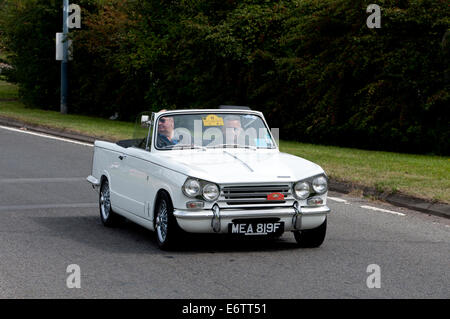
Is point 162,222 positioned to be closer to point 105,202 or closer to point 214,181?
point 214,181

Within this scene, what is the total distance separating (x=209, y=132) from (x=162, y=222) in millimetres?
1515

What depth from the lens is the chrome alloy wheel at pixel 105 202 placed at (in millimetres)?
11688

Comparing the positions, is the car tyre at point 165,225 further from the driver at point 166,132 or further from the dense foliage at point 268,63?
the dense foliage at point 268,63

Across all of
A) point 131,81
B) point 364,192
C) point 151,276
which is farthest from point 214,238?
point 131,81

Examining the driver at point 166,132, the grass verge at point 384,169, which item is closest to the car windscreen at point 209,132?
the driver at point 166,132

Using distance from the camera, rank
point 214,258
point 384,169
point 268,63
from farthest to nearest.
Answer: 1. point 268,63
2. point 384,169
3. point 214,258

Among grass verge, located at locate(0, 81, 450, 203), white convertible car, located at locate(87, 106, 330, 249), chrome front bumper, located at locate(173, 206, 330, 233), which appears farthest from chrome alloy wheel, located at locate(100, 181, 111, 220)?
grass verge, located at locate(0, 81, 450, 203)

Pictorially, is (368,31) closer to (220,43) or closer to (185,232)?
(220,43)

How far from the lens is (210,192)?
942 centimetres

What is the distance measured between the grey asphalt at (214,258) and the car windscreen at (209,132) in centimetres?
110

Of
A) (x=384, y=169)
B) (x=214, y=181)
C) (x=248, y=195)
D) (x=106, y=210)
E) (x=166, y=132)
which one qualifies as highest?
(x=166, y=132)

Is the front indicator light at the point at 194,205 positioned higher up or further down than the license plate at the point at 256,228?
higher up

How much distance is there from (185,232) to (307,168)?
1.50 meters

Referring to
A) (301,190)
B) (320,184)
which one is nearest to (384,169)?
(320,184)
